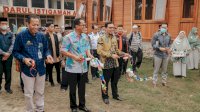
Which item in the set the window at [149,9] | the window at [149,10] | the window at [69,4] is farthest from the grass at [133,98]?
the window at [69,4]

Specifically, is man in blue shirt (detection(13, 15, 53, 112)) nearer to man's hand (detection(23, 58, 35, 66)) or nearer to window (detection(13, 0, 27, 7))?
man's hand (detection(23, 58, 35, 66))

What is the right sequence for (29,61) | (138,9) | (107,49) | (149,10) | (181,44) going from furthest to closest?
1. (138,9)
2. (149,10)
3. (181,44)
4. (107,49)
5. (29,61)

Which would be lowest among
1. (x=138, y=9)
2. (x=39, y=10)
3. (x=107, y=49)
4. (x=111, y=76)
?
(x=111, y=76)

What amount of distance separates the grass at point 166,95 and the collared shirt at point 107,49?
3.84ft

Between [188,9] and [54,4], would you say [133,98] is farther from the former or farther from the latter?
[54,4]

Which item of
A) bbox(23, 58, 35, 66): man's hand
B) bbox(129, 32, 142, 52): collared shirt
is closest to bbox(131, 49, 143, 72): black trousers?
bbox(129, 32, 142, 52): collared shirt

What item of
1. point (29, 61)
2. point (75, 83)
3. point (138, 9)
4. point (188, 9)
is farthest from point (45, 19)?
point (29, 61)

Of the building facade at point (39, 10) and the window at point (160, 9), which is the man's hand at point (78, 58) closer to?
the window at point (160, 9)

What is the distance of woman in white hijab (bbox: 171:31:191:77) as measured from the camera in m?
8.30

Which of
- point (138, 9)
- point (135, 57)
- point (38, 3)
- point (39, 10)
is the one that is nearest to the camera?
point (135, 57)

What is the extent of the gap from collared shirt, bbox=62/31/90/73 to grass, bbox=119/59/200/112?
181cm

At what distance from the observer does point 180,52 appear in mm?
8367

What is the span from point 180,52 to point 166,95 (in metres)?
2.63

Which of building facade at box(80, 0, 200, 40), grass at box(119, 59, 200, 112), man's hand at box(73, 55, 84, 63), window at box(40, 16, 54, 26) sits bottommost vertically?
grass at box(119, 59, 200, 112)
